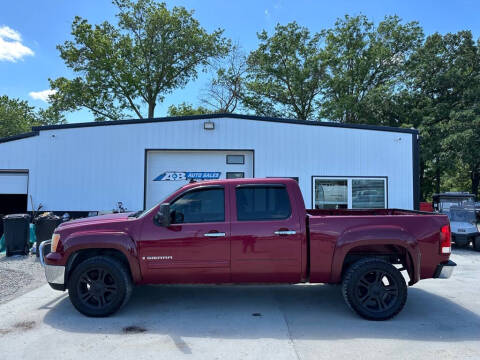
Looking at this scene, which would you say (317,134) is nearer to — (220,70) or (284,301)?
(284,301)

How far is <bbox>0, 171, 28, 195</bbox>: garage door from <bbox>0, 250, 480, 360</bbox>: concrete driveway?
6943mm

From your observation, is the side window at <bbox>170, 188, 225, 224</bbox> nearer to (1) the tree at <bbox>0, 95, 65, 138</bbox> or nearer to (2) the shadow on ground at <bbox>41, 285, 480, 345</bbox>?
(2) the shadow on ground at <bbox>41, 285, 480, 345</bbox>

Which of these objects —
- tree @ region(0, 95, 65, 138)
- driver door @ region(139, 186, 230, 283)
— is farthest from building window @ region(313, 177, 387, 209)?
tree @ region(0, 95, 65, 138)

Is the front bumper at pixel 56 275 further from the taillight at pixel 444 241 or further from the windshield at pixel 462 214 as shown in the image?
the windshield at pixel 462 214

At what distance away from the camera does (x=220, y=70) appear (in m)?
31.2

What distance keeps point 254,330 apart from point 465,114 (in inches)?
924

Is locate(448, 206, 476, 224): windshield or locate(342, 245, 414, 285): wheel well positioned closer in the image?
locate(342, 245, 414, 285): wheel well

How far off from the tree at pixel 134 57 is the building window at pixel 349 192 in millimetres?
22900

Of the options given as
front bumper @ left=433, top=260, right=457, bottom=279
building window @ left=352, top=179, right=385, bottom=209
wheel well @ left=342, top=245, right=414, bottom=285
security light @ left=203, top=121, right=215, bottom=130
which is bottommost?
front bumper @ left=433, top=260, right=457, bottom=279

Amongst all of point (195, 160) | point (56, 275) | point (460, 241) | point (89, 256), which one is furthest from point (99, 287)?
point (460, 241)

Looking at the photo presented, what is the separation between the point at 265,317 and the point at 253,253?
0.90 meters

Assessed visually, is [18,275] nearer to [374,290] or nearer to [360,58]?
[374,290]

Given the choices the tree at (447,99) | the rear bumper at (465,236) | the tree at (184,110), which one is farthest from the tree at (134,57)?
the rear bumper at (465,236)

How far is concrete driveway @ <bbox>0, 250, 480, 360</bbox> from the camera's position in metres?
3.83
